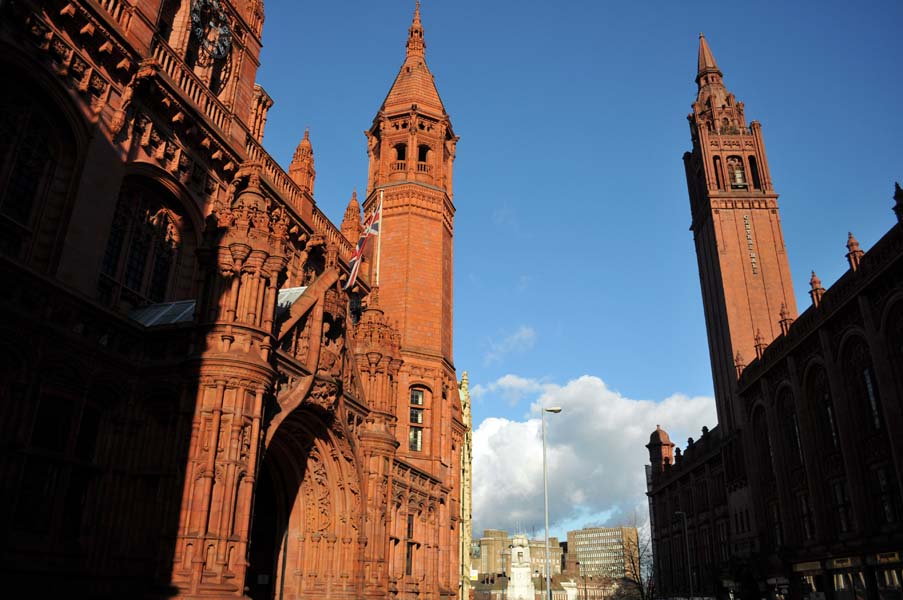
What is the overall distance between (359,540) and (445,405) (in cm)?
1677

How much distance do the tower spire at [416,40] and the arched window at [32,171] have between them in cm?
3942

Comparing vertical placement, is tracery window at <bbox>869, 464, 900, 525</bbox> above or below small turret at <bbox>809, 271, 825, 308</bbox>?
below

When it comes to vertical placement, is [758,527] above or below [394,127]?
below

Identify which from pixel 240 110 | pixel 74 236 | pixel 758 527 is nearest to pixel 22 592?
pixel 74 236

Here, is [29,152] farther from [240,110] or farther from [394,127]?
[394,127]

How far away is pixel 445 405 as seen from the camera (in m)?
41.3

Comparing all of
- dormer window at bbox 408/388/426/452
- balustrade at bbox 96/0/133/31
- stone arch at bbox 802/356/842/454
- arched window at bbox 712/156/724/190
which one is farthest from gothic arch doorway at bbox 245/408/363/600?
arched window at bbox 712/156/724/190

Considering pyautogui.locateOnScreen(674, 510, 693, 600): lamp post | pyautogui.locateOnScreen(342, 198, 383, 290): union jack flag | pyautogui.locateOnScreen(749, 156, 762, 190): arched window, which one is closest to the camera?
pyautogui.locateOnScreen(342, 198, 383, 290): union jack flag

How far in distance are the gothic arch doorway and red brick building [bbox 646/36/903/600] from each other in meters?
27.0

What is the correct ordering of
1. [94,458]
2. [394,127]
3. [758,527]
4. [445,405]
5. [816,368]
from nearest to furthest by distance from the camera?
[94,458]
[445,405]
[816,368]
[394,127]
[758,527]

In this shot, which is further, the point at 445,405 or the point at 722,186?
the point at 722,186

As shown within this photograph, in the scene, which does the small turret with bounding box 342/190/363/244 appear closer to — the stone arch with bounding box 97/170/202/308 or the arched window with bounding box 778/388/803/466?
the stone arch with bounding box 97/170/202/308

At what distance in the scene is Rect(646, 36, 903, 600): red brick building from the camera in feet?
119

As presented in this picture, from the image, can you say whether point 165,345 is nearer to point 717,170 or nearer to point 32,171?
point 32,171
